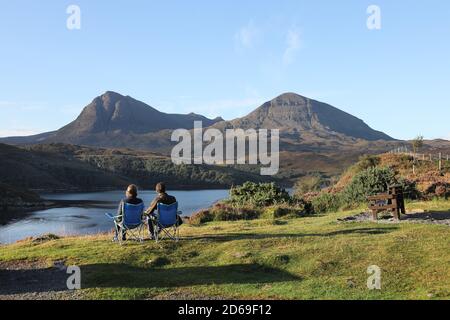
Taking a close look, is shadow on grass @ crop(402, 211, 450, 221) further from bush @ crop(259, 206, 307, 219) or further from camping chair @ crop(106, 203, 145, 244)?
camping chair @ crop(106, 203, 145, 244)

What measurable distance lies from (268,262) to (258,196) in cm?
1610

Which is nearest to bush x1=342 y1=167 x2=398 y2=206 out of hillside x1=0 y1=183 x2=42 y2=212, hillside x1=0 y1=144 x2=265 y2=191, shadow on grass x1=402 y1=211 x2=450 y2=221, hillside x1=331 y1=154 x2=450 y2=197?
hillside x1=331 y1=154 x2=450 y2=197

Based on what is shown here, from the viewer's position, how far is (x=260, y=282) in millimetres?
10219

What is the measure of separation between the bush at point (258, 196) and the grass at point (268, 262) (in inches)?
456

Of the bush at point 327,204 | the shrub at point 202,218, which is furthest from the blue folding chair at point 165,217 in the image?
the bush at point 327,204

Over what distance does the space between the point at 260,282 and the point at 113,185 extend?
13750 cm

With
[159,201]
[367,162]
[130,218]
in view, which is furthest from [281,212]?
[367,162]

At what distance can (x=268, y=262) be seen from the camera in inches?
458

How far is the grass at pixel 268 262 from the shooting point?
937cm

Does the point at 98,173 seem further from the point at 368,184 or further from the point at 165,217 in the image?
the point at 165,217

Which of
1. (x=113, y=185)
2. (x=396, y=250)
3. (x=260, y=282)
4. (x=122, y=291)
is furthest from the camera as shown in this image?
(x=113, y=185)

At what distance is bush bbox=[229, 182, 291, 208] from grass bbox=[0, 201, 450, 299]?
38.0 ft

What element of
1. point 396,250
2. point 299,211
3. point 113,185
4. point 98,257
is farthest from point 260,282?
point 113,185
